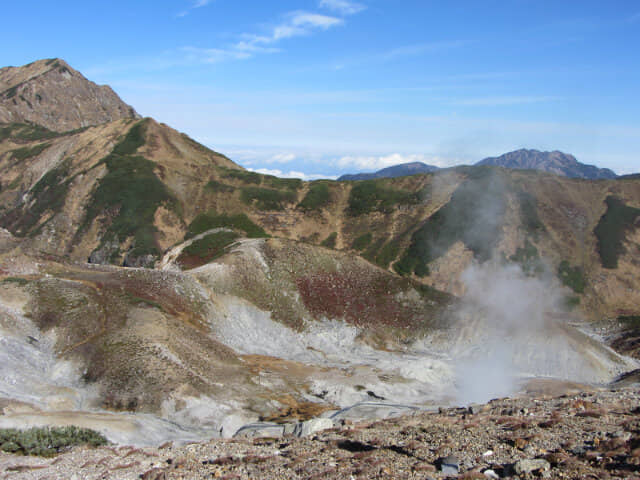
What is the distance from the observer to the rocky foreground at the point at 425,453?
18312 millimetres

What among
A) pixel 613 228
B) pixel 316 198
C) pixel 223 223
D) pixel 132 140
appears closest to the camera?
pixel 613 228

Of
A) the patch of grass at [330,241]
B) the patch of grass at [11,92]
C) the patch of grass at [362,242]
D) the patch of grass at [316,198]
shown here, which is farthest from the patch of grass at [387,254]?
the patch of grass at [11,92]

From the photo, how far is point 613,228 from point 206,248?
317 feet

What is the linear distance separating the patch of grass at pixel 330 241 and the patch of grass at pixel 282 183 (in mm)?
22287

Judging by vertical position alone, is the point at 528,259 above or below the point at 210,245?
above

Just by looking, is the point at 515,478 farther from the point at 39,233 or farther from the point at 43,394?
the point at 39,233

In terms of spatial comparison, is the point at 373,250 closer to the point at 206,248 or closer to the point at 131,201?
the point at 206,248

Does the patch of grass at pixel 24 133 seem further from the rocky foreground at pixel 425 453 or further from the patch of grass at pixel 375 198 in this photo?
the rocky foreground at pixel 425 453

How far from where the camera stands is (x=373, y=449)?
23.3 m

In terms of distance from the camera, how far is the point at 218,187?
439 feet

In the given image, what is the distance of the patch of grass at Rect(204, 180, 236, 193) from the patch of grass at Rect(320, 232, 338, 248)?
1229 inches

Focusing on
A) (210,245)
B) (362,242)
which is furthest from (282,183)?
(210,245)

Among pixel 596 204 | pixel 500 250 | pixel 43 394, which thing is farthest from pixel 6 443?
pixel 596 204

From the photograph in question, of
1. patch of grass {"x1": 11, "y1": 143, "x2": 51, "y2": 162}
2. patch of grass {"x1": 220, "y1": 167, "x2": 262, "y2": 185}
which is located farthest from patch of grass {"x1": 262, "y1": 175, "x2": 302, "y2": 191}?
patch of grass {"x1": 11, "y1": 143, "x2": 51, "y2": 162}
